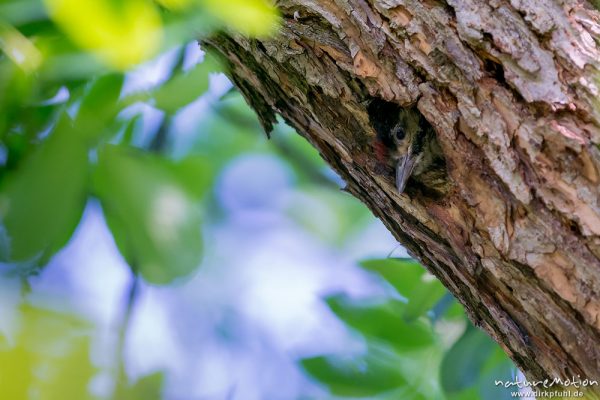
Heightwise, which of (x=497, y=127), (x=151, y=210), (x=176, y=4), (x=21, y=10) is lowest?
(x=151, y=210)

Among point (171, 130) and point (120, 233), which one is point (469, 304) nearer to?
point (120, 233)

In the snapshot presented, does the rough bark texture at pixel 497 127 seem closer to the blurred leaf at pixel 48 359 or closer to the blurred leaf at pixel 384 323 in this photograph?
Answer: the blurred leaf at pixel 48 359

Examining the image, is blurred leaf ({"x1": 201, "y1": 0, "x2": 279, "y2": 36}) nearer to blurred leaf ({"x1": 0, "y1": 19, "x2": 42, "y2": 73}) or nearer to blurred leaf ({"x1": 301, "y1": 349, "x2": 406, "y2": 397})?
blurred leaf ({"x1": 0, "y1": 19, "x2": 42, "y2": 73})

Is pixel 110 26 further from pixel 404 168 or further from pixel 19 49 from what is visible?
pixel 404 168

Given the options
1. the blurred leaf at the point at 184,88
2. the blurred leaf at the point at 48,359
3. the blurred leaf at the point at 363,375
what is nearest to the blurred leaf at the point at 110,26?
the blurred leaf at the point at 48,359

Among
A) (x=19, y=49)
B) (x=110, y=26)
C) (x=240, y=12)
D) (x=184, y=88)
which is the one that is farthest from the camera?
(x=184, y=88)

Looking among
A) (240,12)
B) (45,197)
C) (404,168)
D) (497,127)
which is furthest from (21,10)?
(497,127)
